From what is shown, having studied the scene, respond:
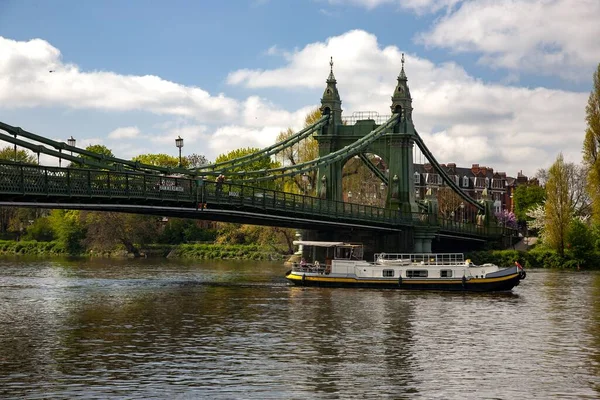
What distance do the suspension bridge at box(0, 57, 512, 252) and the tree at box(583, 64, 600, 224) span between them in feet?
44.9

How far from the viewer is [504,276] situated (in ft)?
216

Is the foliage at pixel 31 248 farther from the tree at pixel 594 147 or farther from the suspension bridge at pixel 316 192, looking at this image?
the tree at pixel 594 147

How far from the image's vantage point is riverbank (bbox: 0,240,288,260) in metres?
130

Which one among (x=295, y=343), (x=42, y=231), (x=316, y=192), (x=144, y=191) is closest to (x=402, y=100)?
(x=316, y=192)

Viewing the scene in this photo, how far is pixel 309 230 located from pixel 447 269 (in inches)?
905

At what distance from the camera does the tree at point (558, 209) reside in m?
102

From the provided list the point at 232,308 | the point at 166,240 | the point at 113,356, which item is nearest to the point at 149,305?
the point at 232,308

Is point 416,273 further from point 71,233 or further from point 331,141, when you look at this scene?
point 71,233

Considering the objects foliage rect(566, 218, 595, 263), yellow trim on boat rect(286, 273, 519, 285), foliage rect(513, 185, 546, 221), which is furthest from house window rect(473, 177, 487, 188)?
yellow trim on boat rect(286, 273, 519, 285)

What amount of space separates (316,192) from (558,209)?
85.6 ft

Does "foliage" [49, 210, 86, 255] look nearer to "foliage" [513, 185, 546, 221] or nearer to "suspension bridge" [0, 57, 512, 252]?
"suspension bridge" [0, 57, 512, 252]

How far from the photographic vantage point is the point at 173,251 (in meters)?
138

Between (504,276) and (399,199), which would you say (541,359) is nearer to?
(504,276)

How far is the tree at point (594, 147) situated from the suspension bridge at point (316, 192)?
13695 millimetres
